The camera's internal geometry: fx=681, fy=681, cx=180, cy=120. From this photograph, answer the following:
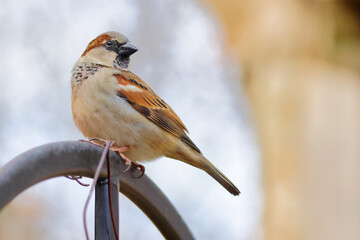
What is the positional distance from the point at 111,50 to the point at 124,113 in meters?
0.55

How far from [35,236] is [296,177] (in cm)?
241

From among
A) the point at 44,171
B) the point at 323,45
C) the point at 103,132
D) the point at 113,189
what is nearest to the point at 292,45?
the point at 323,45

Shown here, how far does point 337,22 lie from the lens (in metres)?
4.84

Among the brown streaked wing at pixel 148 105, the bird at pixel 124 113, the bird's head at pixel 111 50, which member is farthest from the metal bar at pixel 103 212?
the bird's head at pixel 111 50

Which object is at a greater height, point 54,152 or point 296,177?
point 296,177

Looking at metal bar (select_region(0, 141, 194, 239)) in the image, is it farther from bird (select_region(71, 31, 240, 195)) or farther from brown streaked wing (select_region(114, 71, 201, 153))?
brown streaked wing (select_region(114, 71, 201, 153))

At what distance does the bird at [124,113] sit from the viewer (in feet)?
9.65

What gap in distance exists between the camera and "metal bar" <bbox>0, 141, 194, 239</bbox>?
1469 millimetres

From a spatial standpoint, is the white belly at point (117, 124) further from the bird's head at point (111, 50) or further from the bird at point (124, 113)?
the bird's head at point (111, 50)

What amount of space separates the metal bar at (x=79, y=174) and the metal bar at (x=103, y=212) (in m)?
0.04

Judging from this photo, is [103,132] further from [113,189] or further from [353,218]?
[353,218]

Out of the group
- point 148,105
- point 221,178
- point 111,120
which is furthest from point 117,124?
point 221,178

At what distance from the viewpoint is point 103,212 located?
6.09 feet

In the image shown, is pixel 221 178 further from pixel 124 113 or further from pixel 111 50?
pixel 111 50
